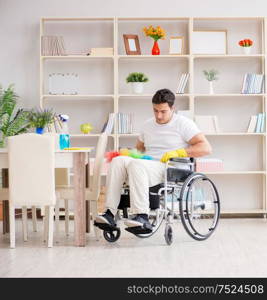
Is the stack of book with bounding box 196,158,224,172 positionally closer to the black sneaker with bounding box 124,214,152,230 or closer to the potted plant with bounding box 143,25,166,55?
the potted plant with bounding box 143,25,166,55

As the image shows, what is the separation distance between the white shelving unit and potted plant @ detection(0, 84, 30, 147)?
293mm

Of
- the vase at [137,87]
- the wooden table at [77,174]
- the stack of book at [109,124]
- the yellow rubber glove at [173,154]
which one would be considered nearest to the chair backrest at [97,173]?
the wooden table at [77,174]

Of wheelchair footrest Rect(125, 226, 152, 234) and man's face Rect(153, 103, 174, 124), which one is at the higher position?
man's face Rect(153, 103, 174, 124)

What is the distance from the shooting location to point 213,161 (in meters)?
7.13

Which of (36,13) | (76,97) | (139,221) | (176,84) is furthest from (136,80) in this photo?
(139,221)

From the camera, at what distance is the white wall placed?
7387 mm

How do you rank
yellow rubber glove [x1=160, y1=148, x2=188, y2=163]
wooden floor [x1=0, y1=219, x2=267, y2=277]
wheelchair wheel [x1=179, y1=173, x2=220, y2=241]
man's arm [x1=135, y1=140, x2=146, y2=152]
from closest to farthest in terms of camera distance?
wooden floor [x1=0, y1=219, x2=267, y2=277], wheelchair wheel [x1=179, y1=173, x2=220, y2=241], yellow rubber glove [x1=160, y1=148, x2=188, y2=163], man's arm [x1=135, y1=140, x2=146, y2=152]

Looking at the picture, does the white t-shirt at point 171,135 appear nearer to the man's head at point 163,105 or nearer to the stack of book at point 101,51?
the man's head at point 163,105

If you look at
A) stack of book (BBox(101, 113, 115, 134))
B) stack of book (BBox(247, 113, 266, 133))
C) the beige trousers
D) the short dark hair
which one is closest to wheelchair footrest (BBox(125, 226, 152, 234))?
the beige trousers

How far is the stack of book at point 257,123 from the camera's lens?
7211 millimetres

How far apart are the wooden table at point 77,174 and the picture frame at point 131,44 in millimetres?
2371

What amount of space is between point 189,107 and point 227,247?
2460mm

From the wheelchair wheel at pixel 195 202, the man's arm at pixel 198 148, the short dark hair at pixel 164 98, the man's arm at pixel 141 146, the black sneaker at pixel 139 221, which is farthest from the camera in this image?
the man's arm at pixel 141 146

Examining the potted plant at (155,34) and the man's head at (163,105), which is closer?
the man's head at (163,105)
